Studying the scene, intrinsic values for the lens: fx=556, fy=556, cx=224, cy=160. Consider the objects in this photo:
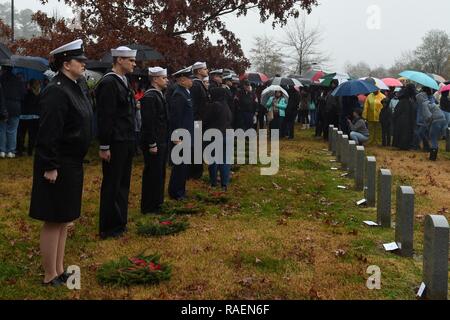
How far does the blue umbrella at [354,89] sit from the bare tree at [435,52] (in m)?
60.2

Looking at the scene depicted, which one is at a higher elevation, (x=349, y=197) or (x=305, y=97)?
(x=305, y=97)

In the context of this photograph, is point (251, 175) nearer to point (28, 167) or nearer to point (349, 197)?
point (349, 197)

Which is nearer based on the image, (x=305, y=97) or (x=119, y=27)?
(x=119, y=27)

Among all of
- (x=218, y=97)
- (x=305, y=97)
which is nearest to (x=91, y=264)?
(x=218, y=97)

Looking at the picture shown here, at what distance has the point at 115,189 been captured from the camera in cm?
698

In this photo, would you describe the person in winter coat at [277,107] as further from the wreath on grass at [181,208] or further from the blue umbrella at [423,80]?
the wreath on grass at [181,208]

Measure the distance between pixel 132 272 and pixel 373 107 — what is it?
48.0 feet

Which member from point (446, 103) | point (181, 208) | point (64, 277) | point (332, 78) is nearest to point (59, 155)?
point (64, 277)

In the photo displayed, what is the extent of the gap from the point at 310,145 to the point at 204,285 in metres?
13.6

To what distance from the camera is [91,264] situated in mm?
6055

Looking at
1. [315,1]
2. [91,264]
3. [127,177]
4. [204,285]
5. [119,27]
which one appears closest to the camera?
[204,285]
